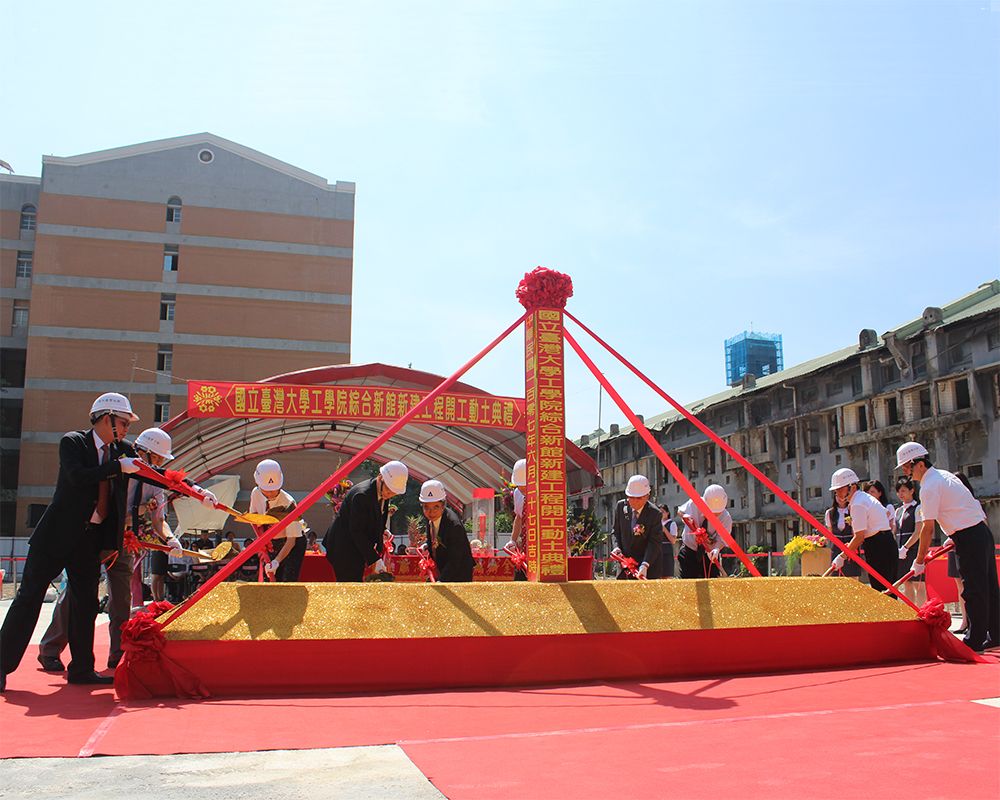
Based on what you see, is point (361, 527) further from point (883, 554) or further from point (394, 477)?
point (883, 554)

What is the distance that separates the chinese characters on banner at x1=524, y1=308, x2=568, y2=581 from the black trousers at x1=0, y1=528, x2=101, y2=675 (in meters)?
2.70

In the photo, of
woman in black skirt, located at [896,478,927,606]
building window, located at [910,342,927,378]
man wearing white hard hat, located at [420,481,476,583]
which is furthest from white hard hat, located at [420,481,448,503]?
building window, located at [910,342,927,378]

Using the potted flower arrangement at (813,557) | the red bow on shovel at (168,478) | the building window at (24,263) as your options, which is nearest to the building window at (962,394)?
the potted flower arrangement at (813,557)

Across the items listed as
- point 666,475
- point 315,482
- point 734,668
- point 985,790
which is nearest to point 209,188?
point 315,482

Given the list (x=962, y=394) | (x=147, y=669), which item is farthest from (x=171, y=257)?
(x=147, y=669)

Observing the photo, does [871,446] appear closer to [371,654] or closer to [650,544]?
[650,544]

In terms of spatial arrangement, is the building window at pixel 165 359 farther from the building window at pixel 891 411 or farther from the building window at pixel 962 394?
the building window at pixel 962 394

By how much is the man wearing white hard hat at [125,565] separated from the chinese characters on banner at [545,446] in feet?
8.13

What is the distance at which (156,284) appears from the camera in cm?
3272

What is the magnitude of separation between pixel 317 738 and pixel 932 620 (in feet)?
13.7

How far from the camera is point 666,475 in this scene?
38625 millimetres

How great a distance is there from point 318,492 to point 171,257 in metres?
31.1

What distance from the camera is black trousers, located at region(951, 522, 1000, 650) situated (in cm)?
587

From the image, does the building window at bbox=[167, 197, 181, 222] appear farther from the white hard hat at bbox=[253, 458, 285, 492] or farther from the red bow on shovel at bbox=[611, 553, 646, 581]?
the red bow on shovel at bbox=[611, 553, 646, 581]
